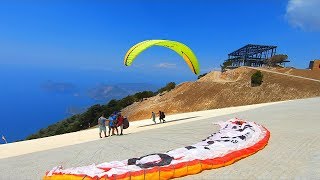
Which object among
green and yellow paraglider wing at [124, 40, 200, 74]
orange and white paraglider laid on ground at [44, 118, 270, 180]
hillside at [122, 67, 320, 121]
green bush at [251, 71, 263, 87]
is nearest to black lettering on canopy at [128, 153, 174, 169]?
orange and white paraglider laid on ground at [44, 118, 270, 180]

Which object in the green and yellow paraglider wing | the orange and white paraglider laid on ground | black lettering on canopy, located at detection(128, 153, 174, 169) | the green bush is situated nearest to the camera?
the orange and white paraglider laid on ground

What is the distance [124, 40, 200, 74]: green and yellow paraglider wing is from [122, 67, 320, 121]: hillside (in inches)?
1014

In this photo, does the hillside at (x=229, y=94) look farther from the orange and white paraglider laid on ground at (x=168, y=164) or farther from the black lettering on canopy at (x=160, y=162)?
the black lettering on canopy at (x=160, y=162)

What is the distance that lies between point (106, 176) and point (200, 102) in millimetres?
49213

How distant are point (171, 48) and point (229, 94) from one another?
107 feet

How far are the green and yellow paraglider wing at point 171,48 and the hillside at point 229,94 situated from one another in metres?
25.8

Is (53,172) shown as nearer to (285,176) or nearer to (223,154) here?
(223,154)

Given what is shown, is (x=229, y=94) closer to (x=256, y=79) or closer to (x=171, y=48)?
(x=256, y=79)

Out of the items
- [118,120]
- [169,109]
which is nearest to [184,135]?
[118,120]

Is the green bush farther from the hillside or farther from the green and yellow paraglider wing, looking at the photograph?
the green and yellow paraglider wing

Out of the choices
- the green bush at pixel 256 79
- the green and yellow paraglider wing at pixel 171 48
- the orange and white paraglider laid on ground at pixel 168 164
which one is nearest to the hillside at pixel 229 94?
the green bush at pixel 256 79

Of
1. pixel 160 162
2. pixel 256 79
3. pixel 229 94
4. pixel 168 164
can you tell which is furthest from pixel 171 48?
pixel 256 79

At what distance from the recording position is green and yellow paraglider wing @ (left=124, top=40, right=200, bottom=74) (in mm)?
26523

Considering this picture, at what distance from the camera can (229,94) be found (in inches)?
2343
